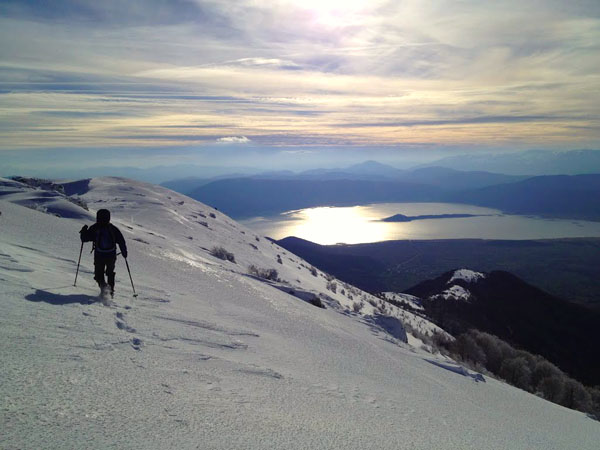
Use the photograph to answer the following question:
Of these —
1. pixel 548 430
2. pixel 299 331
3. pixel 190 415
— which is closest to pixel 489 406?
pixel 548 430

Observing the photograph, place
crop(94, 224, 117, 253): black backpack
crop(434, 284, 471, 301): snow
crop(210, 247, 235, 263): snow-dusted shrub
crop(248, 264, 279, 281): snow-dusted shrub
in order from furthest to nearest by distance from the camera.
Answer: crop(434, 284, 471, 301): snow → crop(210, 247, 235, 263): snow-dusted shrub → crop(248, 264, 279, 281): snow-dusted shrub → crop(94, 224, 117, 253): black backpack

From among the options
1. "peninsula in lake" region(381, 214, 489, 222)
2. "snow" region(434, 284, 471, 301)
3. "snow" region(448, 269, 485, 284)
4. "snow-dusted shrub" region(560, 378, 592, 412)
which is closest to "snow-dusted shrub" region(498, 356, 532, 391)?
"snow-dusted shrub" region(560, 378, 592, 412)

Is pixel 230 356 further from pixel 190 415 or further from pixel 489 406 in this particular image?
pixel 489 406

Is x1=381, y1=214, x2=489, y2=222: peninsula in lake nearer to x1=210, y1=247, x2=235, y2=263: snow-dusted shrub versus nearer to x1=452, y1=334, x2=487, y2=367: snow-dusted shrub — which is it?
x1=452, y1=334, x2=487, y2=367: snow-dusted shrub

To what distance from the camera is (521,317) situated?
35750 mm

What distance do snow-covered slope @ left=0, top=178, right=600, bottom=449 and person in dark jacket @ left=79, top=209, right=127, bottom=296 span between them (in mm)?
371

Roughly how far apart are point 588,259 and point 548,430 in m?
121

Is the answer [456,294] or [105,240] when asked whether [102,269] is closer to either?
[105,240]

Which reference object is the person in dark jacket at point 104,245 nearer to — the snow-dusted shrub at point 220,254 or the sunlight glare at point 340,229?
the snow-dusted shrub at point 220,254

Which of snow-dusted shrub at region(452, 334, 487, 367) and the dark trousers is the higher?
the dark trousers

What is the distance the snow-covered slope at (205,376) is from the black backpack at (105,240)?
26.7 inches

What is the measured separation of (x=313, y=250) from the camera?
85938 mm

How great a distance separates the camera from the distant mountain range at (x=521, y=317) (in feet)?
99.5

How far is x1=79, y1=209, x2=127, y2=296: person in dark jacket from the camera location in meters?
6.43
